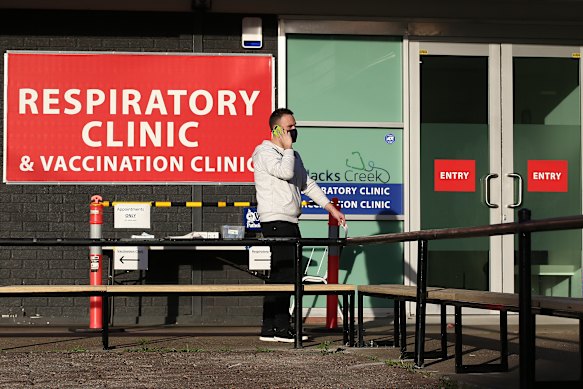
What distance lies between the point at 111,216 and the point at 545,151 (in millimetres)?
4469

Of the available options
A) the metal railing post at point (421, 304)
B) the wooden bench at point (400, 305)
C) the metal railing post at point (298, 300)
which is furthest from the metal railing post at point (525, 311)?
the metal railing post at point (298, 300)

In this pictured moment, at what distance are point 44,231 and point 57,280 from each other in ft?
1.64

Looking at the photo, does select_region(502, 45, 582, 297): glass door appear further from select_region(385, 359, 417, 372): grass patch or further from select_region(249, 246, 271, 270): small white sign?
select_region(385, 359, 417, 372): grass patch

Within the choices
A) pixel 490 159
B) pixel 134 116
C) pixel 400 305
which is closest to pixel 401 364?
pixel 400 305

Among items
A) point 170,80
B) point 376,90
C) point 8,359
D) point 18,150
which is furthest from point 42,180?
point 8,359

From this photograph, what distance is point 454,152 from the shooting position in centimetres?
1194

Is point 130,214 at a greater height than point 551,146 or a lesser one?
lesser

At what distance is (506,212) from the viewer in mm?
11938

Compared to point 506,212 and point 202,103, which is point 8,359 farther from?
point 506,212

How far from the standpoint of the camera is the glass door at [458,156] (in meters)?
11.9

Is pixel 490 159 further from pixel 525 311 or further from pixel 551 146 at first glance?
pixel 525 311

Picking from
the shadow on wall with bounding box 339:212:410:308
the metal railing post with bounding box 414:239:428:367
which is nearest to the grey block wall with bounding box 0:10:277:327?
the shadow on wall with bounding box 339:212:410:308

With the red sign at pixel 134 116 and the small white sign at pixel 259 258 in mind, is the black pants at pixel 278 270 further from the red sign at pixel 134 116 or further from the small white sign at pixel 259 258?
the red sign at pixel 134 116

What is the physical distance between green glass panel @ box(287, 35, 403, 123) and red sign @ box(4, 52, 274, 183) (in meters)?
0.33
